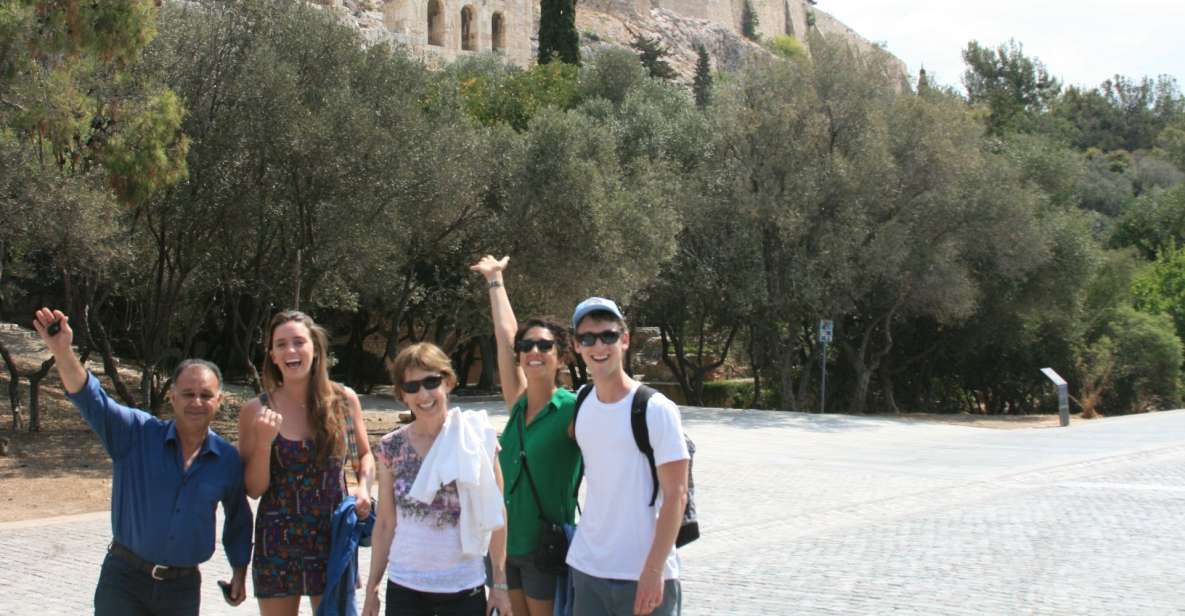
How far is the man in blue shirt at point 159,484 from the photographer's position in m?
4.11

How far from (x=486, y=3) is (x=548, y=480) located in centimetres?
7683

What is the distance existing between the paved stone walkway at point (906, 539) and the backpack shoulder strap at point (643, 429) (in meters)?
3.20

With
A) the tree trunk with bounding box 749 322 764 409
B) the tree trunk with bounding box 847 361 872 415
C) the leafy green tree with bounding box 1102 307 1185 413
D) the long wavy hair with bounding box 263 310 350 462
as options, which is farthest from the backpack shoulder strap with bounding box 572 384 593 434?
the leafy green tree with bounding box 1102 307 1185 413

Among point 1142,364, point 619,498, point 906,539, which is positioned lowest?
point 906,539

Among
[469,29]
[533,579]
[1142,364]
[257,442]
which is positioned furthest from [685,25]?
[257,442]

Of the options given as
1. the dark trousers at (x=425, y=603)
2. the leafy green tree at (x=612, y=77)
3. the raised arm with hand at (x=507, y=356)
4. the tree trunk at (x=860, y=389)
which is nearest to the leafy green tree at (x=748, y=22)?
the leafy green tree at (x=612, y=77)

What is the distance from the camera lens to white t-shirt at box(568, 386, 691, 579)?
388cm

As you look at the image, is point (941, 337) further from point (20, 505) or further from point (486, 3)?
point (486, 3)

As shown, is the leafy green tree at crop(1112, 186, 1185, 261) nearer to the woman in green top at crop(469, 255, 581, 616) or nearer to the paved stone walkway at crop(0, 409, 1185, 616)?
the paved stone walkway at crop(0, 409, 1185, 616)

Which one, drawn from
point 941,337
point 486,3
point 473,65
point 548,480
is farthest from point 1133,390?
point 486,3

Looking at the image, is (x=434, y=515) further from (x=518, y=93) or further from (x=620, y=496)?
(x=518, y=93)

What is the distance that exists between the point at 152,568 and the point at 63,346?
855mm

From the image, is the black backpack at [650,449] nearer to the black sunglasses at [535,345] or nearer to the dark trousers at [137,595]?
the black sunglasses at [535,345]

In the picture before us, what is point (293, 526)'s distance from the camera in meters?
4.42
